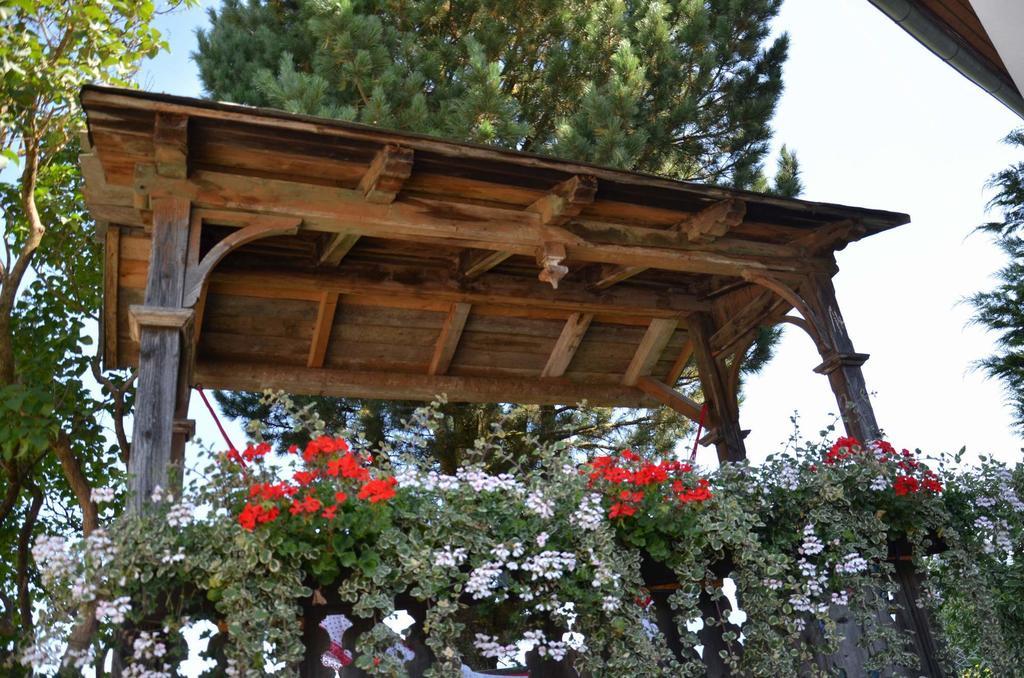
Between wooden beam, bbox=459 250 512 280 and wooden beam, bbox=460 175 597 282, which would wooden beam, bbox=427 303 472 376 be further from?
wooden beam, bbox=460 175 597 282

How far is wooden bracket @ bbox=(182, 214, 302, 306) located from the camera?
397 centimetres

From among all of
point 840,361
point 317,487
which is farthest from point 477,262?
point 317,487

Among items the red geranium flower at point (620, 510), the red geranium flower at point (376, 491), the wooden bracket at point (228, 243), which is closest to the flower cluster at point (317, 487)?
the red geranium flower at point (376, 491)

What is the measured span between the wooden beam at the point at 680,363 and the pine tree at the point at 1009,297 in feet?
13.8

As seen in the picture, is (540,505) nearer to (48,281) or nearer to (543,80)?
(48,281)

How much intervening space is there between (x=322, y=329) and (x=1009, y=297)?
7165 mm

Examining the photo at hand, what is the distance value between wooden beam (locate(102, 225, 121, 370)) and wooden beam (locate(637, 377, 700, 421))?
3.53m

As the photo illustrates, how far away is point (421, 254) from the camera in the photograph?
5.82m

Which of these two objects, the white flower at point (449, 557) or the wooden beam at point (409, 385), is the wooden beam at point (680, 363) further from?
the white flower at point (449, 557)

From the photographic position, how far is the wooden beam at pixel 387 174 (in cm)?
424

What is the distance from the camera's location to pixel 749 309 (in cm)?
620

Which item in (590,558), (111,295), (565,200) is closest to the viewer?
(590,558)

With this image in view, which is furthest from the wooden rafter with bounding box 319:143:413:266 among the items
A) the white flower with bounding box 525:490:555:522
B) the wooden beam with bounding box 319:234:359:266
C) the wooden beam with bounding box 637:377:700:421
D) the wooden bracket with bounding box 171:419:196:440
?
the wooden beam with bounding box 637:377:700:421

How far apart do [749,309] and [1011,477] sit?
2.34 m
